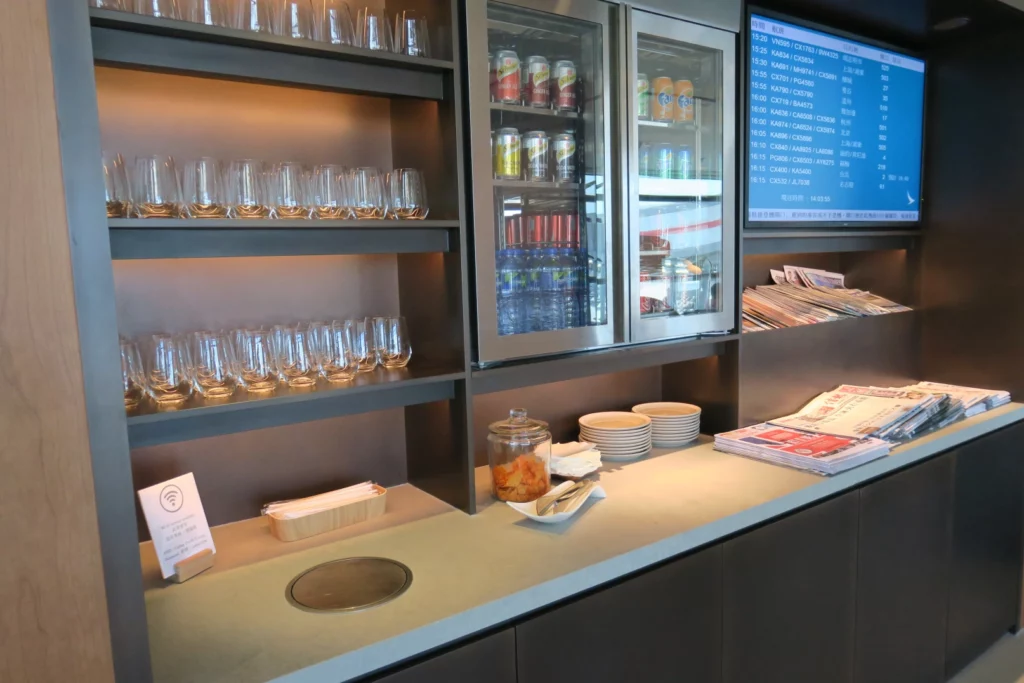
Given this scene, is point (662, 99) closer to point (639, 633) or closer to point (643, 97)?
point (643, 97)

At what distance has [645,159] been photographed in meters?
2.03

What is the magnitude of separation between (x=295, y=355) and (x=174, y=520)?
0.42 meters

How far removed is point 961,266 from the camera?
9.04ft

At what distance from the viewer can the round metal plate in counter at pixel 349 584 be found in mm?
1323

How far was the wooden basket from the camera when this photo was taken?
1616 mm

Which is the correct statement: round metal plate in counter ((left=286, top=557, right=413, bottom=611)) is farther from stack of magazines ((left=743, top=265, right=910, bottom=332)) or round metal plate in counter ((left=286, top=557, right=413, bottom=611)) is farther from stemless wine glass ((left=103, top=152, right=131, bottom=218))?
stack of magazines ((left=743, top=265, right=910, bottom=332))

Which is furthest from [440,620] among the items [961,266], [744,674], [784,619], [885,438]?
[961,266]

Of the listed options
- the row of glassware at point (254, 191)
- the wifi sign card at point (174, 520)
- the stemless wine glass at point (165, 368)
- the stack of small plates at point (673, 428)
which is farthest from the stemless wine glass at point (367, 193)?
the stack of small plates at point (673, 428)

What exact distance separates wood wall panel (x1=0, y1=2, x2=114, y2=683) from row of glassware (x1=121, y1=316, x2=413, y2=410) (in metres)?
0.43

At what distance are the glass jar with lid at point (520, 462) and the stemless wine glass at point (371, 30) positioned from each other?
98 centimetres

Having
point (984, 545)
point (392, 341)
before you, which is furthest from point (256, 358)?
point (984, 545)

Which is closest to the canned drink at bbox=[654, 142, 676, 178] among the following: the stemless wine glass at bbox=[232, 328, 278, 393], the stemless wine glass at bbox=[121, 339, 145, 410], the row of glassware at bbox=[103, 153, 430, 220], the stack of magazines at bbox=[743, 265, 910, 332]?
the stack of magazines at bbox=[743, 265, 910, 332]

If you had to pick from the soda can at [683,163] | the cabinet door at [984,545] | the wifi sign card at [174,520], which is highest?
the soda can at [683,163]

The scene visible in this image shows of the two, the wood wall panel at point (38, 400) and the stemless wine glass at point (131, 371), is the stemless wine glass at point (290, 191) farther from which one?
the wood wall panel at point (38, 400)
